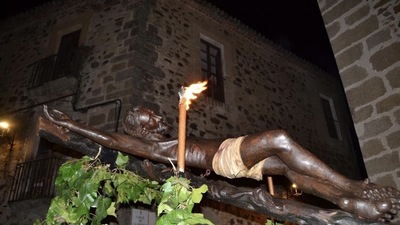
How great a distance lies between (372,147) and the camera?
10.0 ft

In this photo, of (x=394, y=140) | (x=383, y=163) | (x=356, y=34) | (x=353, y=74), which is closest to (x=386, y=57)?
(x=353, y=74)

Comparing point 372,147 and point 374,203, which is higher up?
point 372,147

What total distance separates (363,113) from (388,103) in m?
0.26

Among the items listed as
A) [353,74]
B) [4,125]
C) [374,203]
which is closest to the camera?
[374,203]

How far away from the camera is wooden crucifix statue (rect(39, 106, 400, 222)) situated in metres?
1.43

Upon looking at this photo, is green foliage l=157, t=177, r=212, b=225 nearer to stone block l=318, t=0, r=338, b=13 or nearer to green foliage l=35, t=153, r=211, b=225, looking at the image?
green foliage l=35, t=153, r=211, b=225

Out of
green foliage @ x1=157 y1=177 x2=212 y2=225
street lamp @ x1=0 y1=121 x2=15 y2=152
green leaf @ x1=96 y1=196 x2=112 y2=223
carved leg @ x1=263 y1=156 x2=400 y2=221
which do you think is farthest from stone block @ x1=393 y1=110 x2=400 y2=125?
street lamp @ x1=0 y1=121 x2=15 y2=152

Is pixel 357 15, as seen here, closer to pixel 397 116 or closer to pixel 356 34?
pixel 356 34

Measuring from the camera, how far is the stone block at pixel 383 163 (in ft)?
→ 9.39

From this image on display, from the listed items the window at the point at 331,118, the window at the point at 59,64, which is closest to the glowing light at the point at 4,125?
the window at the point at 59,64

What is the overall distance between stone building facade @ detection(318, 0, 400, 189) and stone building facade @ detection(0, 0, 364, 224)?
363cm

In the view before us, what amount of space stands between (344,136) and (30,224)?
31.5 ft

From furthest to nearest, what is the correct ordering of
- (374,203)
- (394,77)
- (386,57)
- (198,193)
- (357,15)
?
(357,15), (386,57), (394,77), (198,193), (374,203)

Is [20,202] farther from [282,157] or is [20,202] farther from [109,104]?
[282,157]
